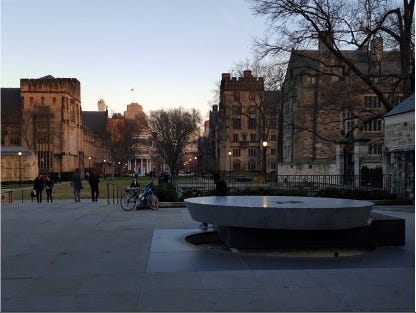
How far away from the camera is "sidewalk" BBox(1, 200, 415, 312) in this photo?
5961 millimetres

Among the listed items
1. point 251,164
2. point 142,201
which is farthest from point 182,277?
point 251,164

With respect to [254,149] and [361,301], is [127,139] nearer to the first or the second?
[254,149]

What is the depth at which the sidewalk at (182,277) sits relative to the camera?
596 centimetres

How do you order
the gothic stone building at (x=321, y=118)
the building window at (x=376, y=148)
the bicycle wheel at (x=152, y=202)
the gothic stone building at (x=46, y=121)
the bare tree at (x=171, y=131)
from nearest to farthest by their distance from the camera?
the bicycle wheel at (x=152, y=202), the gothic stone building at (x=321, y=118), the building window at (x=376, y=148), the bare tree at (x=171, y=131), the gothic stone building at (x=46, y=121)

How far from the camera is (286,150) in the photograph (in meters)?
74.9

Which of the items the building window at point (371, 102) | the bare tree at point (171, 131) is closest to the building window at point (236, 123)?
the bare tree at point (171, 131)

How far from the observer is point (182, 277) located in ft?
24.4

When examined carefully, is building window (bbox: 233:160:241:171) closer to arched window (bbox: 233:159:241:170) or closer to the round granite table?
arched window (bbox: 233:159:241:170)

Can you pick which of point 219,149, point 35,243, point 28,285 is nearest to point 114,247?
point 35,243

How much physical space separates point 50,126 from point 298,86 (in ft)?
165

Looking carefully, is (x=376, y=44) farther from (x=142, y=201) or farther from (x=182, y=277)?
(x=182, y=277)

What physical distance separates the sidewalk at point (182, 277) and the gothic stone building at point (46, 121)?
254 feet

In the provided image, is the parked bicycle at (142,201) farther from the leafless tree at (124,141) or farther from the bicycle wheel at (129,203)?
the leafless tree at (124,141)

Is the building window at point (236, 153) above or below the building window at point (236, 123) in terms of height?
below
